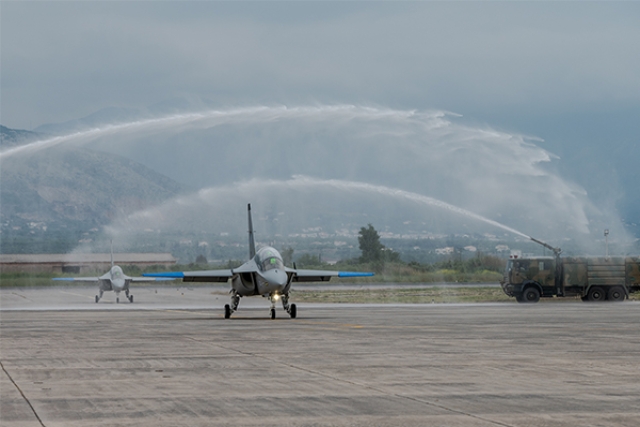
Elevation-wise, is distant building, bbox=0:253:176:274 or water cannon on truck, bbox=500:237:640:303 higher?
distant building, bbox=0:253:176:274

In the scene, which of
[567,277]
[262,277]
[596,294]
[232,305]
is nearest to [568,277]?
[567,277]

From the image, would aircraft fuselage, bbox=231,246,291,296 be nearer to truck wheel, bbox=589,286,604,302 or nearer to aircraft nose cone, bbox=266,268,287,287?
aircraft nose cone, bbox=266,268,287,287

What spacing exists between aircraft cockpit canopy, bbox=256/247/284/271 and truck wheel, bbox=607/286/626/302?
31942 mm

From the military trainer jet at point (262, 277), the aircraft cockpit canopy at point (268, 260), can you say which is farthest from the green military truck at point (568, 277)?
the aircraft cockpit canopy at point (268, 260)

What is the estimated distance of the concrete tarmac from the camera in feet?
48.4

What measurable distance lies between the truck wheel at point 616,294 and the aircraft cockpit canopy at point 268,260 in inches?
1258

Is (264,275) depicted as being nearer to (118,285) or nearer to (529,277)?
(529,277)

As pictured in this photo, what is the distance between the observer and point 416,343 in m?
28.8

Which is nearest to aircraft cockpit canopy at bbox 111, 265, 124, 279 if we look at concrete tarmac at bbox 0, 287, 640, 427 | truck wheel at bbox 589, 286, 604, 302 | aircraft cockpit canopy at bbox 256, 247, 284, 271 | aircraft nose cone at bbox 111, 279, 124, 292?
aircraft nose cone at bbox 111, 279, 124, 292

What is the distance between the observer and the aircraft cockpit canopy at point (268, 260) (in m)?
43.2

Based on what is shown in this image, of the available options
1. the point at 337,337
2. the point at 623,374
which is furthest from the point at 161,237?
the point at 623,374

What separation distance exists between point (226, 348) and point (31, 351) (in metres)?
5.52

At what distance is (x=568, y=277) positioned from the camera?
216ft

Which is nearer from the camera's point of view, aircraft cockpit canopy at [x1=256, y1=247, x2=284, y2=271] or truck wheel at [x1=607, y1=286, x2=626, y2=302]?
aircraft cockpit canopy at [x1=256, y1=247, x2=284, y2=271]
